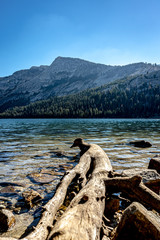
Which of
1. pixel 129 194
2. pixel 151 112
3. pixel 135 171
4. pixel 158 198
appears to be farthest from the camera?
pixel 151 112

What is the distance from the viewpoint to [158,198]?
500 centimetres

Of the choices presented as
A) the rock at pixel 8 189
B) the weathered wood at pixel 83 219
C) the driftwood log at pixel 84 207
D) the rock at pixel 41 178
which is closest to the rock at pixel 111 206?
the driftwood log at pixel 84 207

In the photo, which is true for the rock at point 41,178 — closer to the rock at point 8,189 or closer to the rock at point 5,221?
the rock at point 8,189

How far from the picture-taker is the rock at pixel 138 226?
354cm

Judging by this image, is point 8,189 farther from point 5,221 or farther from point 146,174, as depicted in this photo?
point 146,174

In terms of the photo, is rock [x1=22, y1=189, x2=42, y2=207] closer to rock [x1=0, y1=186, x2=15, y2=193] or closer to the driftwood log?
rock [x1=0, y1=186, x2=15, y2=193]

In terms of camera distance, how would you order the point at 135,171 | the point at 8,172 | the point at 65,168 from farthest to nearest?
the point at 65,168 < the point at 8,172 < the point at 135,171

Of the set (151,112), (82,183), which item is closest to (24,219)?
(82,183)

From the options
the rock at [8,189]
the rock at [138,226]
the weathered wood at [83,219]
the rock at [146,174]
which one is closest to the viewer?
the weathered wood at [83,219]

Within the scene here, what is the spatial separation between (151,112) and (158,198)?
181 m

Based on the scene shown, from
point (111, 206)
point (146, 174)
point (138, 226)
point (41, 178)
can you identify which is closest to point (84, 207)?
point (138, 226)

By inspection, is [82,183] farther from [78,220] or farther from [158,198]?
[78,220]

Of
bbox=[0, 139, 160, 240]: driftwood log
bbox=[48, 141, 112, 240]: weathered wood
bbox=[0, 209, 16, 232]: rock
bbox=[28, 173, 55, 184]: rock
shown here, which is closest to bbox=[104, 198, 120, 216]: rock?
bbox=[0, 139, 160, 240]: driftwood log

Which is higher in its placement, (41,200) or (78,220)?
(78,220)
